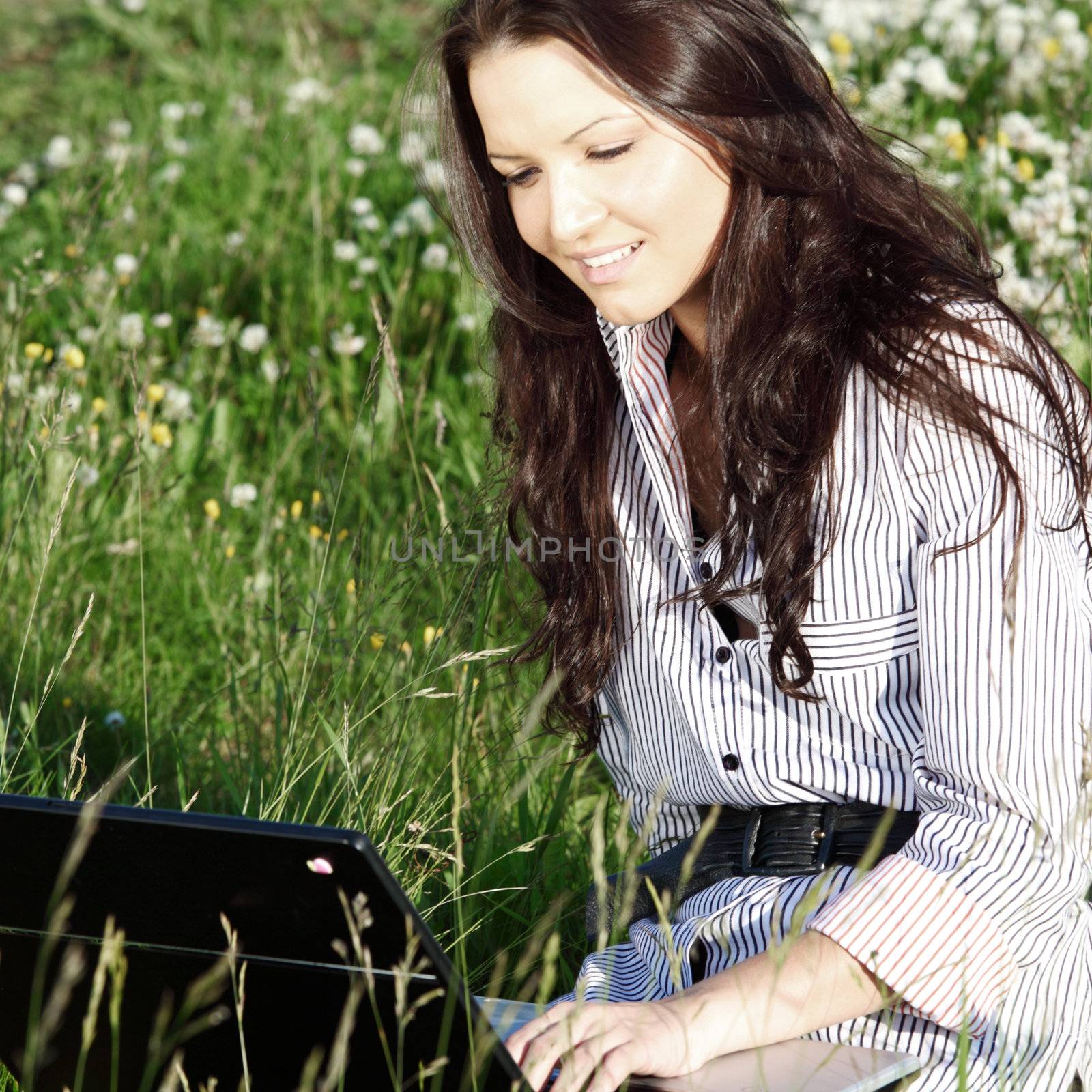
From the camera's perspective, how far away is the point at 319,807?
7.10 feet

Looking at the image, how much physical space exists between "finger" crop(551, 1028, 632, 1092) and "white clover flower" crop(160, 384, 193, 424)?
2.33m

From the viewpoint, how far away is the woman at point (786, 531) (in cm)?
148

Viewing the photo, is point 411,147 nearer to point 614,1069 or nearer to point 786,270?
point 786,270

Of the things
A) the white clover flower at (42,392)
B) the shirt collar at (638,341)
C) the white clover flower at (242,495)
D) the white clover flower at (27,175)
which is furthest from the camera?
the white clover flower at (27,175)

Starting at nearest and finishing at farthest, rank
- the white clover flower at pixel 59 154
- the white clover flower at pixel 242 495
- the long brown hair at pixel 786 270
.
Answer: the long brown hair at pixel 786 270
the white clover flower at pixel 242 495
the white clover flower at pixel 59 154

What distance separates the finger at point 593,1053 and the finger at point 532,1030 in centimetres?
4

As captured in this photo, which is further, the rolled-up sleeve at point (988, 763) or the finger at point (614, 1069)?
the rolled-up sleeve at point (988, 763)

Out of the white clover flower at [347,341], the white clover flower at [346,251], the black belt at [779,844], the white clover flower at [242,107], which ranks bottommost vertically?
the black belt at [779,844]

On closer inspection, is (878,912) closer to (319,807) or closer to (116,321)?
(319,807)

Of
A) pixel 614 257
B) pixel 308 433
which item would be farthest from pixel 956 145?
pixel 614 257

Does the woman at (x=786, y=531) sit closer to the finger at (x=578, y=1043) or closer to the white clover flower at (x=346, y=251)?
the finger at (x=578, y=1043)

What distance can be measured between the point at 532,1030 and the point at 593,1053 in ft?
0.24

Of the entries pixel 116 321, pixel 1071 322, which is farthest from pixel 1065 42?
pixel 116 321

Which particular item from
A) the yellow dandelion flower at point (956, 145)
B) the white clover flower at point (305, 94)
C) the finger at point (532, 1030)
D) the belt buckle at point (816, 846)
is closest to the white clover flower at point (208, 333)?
the white clover flower at point (305, 94)
